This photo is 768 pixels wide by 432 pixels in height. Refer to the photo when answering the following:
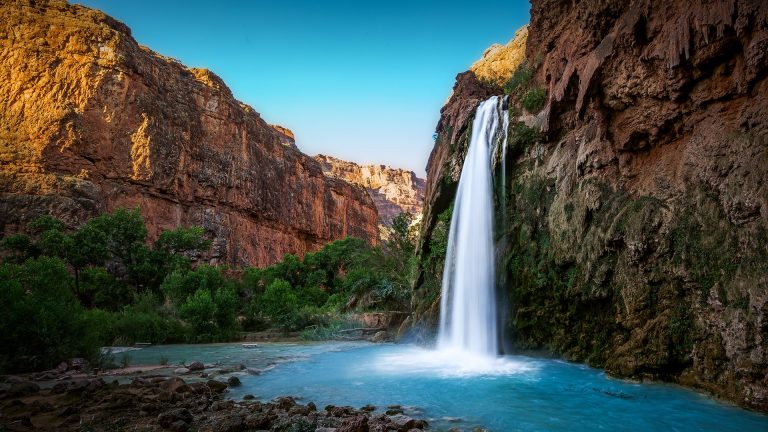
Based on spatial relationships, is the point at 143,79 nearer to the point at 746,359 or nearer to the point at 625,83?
the point at 625,83

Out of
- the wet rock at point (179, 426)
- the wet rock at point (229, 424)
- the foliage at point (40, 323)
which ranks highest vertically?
the foliage at point (40, 323)

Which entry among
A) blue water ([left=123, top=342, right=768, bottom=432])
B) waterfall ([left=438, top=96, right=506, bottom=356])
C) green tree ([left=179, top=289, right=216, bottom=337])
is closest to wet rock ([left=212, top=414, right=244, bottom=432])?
blue water ([left=123, top=342, right=768, bottom=432])

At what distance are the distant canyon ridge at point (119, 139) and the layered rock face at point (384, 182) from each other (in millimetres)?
61867

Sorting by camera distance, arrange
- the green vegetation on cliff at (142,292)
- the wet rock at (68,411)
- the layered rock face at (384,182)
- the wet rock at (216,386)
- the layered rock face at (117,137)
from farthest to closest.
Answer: the layered rock face at (384,182) < the layered rock face at (117,137) < the green vegetation on cliff at (142,292) < the wet rock at (216,386) < the wet rock at (68,411)

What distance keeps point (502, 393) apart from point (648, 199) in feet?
16.2

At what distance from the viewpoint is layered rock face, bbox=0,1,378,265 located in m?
30.7

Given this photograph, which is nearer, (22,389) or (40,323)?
(22,389)

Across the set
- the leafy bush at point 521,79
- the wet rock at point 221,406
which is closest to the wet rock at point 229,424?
the wet rock at point 221,406

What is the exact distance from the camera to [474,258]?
12516mm

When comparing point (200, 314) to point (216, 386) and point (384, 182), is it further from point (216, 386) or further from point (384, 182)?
point (384, 182)

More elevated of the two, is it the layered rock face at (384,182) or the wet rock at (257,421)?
the layered rock face at (384,182)

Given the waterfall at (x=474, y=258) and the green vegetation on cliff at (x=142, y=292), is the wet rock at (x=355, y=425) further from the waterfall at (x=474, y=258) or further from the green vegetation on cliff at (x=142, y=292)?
the waterfall at (x=474, y=258)

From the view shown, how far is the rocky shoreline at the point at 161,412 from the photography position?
4.30m

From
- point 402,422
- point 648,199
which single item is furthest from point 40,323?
point 648,199
